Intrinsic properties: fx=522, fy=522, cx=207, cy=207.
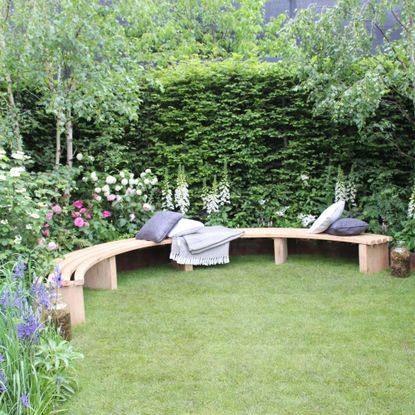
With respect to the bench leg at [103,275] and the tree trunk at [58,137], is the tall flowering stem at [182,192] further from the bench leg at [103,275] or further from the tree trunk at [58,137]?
the bench leg at [103,275]

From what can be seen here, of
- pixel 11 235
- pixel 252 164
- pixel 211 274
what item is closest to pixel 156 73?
pixel 252 164

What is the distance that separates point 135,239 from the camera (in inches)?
A: 215

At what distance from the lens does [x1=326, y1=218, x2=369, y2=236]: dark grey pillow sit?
5117 millimetres

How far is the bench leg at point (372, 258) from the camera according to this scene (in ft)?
16.2

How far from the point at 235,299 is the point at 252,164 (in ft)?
7.47

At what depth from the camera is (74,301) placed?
3795mm

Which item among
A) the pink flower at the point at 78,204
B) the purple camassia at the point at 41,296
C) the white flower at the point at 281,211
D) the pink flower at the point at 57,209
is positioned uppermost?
the pink flower at the point at 78,204

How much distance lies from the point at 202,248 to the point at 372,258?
1664 mm

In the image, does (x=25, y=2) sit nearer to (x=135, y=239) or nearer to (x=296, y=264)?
(x=135, y=239)

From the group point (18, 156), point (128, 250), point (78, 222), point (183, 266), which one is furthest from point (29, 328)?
point (183, 266)

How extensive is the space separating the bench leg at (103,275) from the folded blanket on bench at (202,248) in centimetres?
75

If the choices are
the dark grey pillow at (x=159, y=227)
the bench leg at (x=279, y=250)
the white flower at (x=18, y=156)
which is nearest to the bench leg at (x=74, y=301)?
the white flower at (x=18, y=156)

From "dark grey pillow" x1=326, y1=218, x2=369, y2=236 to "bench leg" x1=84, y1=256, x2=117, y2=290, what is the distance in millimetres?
2179

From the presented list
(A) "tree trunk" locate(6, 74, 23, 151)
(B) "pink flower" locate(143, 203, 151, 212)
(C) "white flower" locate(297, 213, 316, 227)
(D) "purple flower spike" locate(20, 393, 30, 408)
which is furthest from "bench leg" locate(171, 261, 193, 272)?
(D) "purple flower spike" locate(20, 393, 30, 408)
